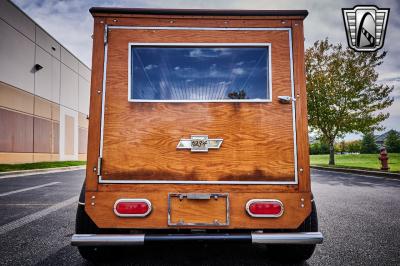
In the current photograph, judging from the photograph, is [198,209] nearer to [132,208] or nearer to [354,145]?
[132,208]

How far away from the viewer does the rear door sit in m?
2.68

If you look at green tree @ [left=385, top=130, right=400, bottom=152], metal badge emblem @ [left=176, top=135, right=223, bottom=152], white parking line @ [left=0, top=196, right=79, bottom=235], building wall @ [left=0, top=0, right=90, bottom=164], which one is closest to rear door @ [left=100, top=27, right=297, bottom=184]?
metal badge emblem @ [left=176, top=135, right=223, bottom=152]

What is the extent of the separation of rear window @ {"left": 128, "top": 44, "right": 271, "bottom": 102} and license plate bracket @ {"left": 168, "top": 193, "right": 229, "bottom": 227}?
0.89 metres

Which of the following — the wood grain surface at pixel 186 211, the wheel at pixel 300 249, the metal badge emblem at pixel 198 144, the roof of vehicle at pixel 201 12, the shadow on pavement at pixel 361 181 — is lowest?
the shadow on pavement at pixel 361 181

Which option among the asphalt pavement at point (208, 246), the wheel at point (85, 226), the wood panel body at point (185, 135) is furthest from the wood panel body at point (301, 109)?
the wheel at point (85, 226)

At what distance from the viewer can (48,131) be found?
23578 millimetres

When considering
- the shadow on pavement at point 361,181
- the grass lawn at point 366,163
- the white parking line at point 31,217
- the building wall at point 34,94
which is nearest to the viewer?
the white parking line at point 31,217

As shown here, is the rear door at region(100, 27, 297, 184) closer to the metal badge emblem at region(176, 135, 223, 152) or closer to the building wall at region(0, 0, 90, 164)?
the metal badge emblem at region(176, 135, 223, 152)

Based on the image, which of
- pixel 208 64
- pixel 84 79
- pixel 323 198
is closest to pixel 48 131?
pixel 84 79

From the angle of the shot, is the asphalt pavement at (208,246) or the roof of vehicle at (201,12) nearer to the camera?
the roof of vehicle at (201,12)

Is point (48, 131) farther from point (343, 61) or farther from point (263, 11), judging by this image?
point (263, 11)

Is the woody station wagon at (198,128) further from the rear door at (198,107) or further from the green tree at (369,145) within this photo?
the green tree at (369,145)

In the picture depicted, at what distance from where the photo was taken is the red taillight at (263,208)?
8.61ft

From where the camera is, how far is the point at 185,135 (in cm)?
271
